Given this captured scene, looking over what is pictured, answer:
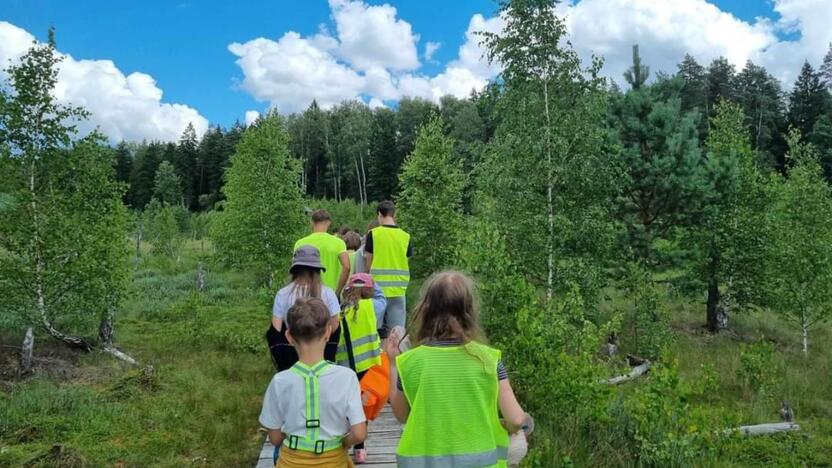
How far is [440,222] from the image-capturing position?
15.0 meters

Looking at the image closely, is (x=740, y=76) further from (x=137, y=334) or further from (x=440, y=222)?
(x=137, y=334)

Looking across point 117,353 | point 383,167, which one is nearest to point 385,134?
point 383,167

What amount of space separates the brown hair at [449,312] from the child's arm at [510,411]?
10.0 inches

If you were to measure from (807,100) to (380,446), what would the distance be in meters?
60.6

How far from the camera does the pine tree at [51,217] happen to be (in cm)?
852

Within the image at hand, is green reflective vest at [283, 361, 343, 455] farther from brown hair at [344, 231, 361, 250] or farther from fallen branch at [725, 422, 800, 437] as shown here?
fallen branch at [725, 422, 800, 437]

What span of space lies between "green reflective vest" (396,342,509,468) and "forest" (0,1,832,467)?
8.42ft

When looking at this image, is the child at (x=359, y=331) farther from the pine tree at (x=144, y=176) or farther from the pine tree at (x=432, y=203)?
the pine tree at (x=144, y=176)

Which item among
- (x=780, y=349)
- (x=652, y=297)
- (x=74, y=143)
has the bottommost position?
(x=780, y=349)

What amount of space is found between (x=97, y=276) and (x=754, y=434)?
10837 mm

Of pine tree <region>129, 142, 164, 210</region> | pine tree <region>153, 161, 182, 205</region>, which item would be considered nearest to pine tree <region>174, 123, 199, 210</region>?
pine tree <region>129, 142, 164, 210</region>

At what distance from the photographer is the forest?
6.25 m

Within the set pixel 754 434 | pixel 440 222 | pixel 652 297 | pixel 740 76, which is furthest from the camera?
pixel 740 76

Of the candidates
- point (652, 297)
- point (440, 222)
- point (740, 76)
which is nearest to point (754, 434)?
point (652, 297)
